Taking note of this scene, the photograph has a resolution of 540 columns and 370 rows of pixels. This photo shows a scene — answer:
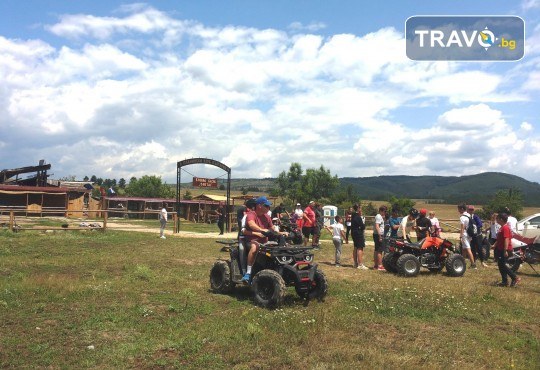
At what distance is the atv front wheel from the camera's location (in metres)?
7.93

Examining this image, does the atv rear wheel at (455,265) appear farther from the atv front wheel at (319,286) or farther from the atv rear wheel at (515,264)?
the atv front wheel at (319,286)

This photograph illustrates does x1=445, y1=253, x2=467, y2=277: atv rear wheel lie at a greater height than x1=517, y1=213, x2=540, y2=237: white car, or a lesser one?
lesser

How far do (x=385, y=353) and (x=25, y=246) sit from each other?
522 inches

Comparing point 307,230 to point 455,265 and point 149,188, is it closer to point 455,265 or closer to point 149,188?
point 455,265

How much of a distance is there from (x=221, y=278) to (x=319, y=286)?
1900 mm

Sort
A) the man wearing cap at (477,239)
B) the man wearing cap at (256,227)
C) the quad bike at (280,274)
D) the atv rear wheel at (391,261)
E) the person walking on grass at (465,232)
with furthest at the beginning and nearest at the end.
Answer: the man wearing cap at (477,239)
the person walking on grass at (465,232)
the atv rear wheel at (391,261)
the man wearing cap at (256,227)
the quad bike at (280,274)

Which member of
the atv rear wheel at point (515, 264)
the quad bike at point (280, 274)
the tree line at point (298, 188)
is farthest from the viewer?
the tree line at point (298, 188)

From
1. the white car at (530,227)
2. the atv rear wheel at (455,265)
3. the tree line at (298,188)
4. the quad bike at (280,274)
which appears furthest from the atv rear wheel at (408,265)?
the tree line at (298,188)

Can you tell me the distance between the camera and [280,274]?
7.86m

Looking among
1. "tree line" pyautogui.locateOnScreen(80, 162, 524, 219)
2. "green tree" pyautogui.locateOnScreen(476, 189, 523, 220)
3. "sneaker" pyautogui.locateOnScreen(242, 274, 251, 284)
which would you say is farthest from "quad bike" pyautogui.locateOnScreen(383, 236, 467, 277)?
"tree line" pyautogui.locateOnScreen(80, 162, 524, 219)

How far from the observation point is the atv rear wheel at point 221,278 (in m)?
8.61

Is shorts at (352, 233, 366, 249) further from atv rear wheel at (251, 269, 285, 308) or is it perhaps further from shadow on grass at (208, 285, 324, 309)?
atv rear wheel at (251, 269, 285, 308)

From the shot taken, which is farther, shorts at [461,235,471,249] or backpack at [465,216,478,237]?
backpack at [465,216,478,237]

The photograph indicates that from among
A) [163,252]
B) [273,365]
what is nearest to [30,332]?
[273,365]
